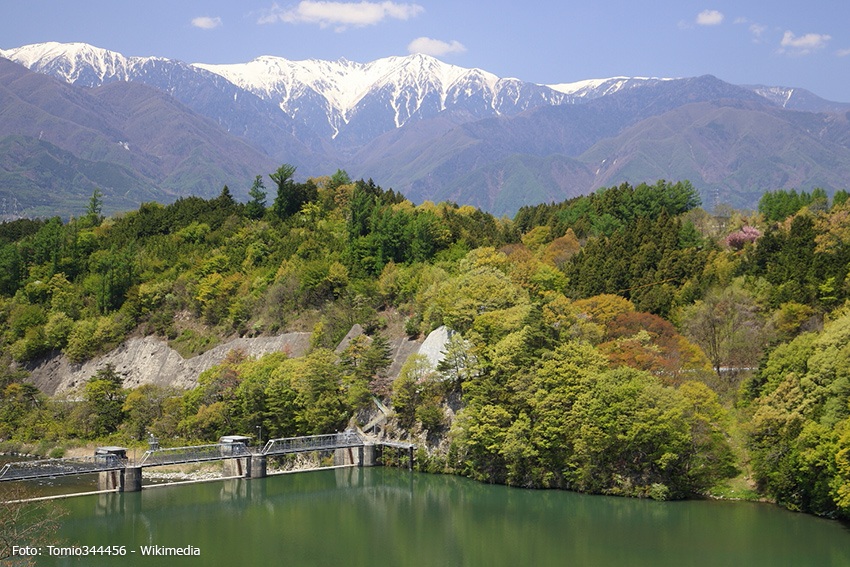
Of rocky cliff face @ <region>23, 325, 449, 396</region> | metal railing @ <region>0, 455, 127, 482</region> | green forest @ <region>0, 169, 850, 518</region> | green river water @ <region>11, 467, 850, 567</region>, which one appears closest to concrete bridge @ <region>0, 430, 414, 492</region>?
metal railing @ <region>0, 455, 127, 482</region>

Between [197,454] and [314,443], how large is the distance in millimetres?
6157

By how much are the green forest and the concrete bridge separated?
1.97 meters

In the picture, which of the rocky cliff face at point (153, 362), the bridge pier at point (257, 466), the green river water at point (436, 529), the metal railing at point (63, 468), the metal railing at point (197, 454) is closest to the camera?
the green river water at point (436, 529)

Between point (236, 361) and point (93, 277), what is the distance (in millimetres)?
22910

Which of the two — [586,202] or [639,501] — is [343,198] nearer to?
[586,202]

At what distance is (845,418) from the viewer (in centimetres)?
3772

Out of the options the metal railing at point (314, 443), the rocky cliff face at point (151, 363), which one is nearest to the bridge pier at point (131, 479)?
the metal railing at point (314, 443)

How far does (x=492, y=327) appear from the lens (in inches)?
2077

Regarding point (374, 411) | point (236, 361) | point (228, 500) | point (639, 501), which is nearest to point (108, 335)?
point (236, 361)

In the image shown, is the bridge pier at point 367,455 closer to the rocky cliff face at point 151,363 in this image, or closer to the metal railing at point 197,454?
the metal railing at point 197,454

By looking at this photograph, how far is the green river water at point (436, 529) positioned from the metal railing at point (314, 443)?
11.4 ft

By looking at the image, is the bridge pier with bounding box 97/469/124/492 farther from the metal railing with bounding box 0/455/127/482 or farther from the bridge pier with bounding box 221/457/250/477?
the bridge pier with bounding box 221/457/250/477

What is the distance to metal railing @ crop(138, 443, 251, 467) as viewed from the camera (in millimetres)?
47625

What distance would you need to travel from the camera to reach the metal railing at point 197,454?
4762 centimetres
